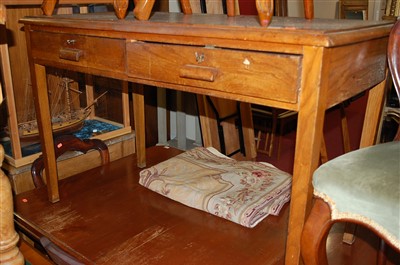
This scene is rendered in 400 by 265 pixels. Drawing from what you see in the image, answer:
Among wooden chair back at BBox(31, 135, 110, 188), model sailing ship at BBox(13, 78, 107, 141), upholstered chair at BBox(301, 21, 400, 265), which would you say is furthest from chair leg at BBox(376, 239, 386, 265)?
model sailing ship at BBox(13, 78, 107, 141)

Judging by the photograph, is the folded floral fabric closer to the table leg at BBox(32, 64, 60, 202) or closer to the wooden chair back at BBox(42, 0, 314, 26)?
the table leg at BBox(32, 64, 60, 202)

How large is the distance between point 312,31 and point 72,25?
0.71 m

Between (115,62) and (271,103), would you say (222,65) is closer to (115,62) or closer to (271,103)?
(271,103)

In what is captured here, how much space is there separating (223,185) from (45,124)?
2.18 ft

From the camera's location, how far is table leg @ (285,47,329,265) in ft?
2.48

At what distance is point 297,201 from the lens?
0.85 meters

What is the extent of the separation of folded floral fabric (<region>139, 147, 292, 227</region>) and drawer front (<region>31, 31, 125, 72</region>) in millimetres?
581

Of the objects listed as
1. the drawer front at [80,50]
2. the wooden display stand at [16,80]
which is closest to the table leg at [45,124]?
the drawer front at [80,50]

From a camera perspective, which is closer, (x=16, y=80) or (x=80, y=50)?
(x=80, y=50)

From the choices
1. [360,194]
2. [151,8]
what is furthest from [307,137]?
[151,8]

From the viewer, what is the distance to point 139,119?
175cm

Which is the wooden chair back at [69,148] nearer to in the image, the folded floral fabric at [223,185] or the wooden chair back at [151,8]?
the folded floral fabric at [223,185]

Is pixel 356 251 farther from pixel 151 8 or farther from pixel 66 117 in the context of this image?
pixel 66 117

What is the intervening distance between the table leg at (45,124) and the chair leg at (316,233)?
3.18ft
